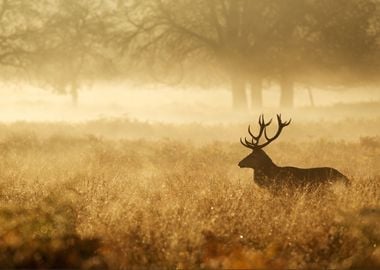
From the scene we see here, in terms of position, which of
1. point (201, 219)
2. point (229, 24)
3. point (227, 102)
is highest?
point (229, 24)

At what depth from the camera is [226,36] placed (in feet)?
91.3

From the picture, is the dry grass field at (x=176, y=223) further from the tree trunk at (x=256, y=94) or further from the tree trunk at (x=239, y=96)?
the tree trunk at (x=256, y=94)

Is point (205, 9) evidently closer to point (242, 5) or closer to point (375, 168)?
point (242, 5)

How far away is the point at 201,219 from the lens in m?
8.13

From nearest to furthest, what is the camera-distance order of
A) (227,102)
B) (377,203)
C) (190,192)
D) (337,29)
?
(377,203) → (190,192) → (337,29) → (227,102)

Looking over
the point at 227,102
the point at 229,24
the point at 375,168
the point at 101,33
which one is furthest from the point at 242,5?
the point at 227,102

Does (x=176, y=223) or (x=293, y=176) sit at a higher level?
(x=293, y=176)

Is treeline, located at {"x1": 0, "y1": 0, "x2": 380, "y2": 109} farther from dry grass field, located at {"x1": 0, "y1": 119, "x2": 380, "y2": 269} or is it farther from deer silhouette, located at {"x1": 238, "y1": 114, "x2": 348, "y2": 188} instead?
deer silhouette, located at {"x1": 238, "y1": 114, "x2": 348, "y2": 188}

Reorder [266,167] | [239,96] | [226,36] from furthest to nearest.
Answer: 1. [239,96]
2. [226,36]
3. [266,167]

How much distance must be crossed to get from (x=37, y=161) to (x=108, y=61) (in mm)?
18739

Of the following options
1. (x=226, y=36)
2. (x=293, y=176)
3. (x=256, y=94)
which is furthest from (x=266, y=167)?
(x=256, y=94)

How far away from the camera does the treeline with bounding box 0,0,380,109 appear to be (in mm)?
27141

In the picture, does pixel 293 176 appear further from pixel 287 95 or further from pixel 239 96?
pixel 287 95

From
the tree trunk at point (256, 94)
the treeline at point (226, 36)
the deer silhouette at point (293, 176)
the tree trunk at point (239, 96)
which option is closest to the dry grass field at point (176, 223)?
the deer silhouette at point (293, 176)
